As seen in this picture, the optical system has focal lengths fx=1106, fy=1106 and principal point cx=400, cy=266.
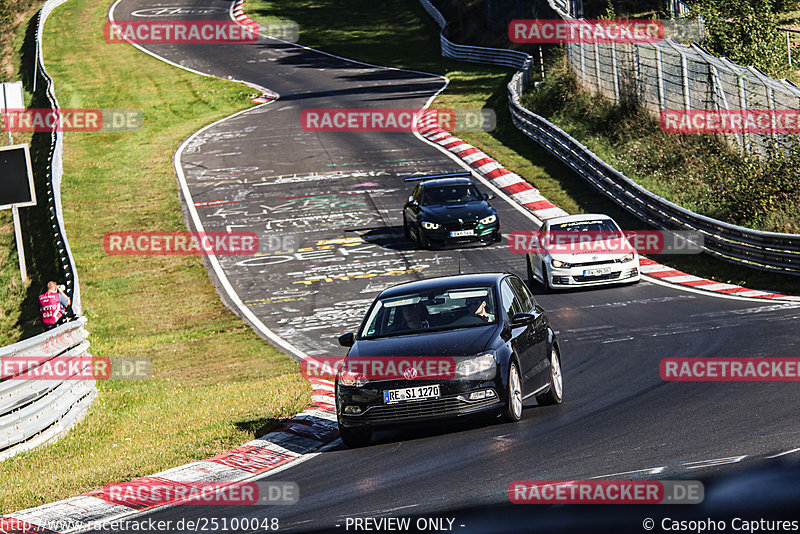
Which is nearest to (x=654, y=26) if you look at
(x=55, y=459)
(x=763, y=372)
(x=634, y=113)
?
(x=634, y=113)

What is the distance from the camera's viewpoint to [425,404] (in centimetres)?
1062

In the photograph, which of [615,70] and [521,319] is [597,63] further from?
[521,319]

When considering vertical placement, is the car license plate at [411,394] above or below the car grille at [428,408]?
above

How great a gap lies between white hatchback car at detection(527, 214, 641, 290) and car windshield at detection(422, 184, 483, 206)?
4674 millimetres

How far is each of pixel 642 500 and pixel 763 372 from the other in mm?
6514

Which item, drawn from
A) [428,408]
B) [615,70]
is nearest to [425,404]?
[428,408]

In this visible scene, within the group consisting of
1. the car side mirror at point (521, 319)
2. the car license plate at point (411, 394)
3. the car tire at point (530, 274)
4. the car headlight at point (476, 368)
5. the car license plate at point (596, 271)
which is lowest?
the car tire at point (530, 274)

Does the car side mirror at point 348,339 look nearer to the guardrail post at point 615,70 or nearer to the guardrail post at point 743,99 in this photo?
the guardrail post at point 743,99

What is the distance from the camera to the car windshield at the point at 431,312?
11.5 metres

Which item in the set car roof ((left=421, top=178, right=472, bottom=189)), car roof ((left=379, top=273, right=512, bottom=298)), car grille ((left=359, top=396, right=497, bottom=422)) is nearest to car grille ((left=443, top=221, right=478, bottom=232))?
car roof ((left=421, top=178, right=472, bottom=189))

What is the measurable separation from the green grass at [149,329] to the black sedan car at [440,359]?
1816 millimetres

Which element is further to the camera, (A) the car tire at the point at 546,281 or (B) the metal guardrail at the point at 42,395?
(A) the car tire at the point at 546,281

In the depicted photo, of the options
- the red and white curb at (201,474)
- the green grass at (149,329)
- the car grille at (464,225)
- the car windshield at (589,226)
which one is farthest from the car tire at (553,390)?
the car grille at (464,225)

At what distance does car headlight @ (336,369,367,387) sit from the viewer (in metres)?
10.8
